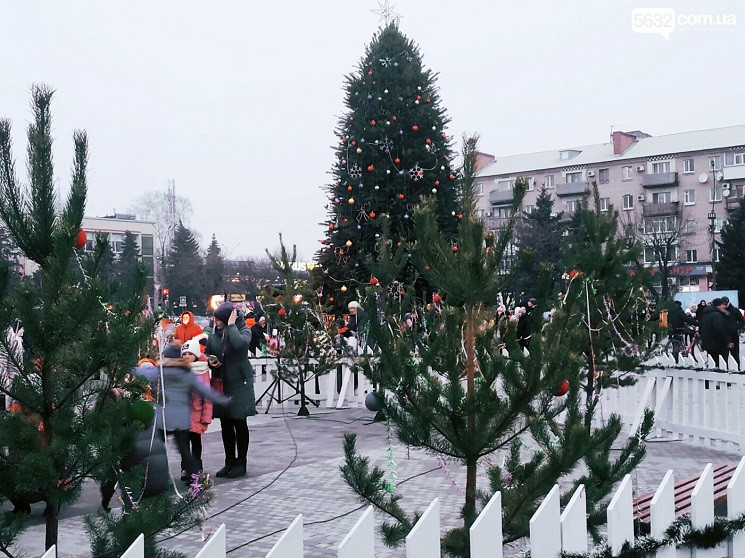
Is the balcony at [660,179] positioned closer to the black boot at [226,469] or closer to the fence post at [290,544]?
the black boot at [226,469]

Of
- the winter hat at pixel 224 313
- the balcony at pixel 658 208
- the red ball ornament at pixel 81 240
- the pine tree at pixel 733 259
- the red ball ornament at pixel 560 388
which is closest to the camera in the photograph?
the red ball ornament at pixel 81 240

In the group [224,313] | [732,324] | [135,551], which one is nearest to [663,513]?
[135,551]

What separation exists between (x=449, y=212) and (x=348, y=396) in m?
4.36

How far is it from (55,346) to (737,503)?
10.8ft

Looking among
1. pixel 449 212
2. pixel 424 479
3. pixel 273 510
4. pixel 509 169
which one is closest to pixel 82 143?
pixel 273 510

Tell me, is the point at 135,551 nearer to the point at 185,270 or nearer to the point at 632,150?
the point at 185,270

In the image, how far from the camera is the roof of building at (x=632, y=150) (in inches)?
2911

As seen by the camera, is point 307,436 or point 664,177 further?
point 664,177

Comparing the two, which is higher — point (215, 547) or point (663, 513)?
point (215, 547)

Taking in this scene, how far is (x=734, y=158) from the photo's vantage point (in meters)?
72.2

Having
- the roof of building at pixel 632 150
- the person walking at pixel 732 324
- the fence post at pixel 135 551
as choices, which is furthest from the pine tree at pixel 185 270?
the fence post at pixel 135 551

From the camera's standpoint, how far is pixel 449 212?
17.0m

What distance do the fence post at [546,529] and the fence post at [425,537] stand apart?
434 millimetres

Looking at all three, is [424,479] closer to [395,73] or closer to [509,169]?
[395,73]
